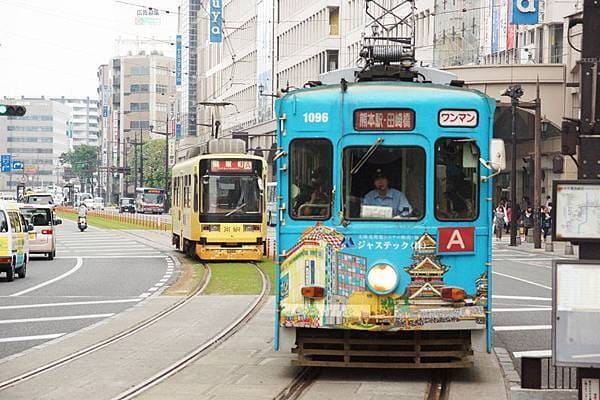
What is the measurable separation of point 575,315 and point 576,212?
82cm

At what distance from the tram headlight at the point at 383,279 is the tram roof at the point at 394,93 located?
1.72 meters

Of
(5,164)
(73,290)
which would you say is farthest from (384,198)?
(5,164)

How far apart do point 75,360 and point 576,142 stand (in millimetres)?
7016

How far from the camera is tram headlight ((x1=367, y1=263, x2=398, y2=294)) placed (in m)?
12.3

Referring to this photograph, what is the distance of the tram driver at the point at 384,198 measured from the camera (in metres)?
12.6

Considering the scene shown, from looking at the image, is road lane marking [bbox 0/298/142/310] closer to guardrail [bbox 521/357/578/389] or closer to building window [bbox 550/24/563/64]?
guardrail [bbox 521/357/578/389]

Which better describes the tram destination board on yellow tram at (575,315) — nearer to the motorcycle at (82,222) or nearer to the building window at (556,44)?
the building window at (556,44)

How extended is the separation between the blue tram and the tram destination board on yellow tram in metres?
2.36

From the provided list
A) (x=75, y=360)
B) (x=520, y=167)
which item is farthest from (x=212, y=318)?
(x=520, y=167)

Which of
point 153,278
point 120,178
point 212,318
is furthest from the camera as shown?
point 120,178

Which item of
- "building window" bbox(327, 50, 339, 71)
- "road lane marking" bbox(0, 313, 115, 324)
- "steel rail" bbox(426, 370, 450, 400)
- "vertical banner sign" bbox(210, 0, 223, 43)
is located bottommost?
"road lane marking" bbox(0, 313, 115, 324)

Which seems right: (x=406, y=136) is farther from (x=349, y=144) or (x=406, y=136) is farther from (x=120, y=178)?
(x=120, y=178)

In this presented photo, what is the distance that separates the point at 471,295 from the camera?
40.7 ft

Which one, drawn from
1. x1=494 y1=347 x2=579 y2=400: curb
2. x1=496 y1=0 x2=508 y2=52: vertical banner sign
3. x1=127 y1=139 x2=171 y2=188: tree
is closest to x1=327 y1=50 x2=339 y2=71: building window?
x1=496 y1=0 x2=508 y2=52: vertical banner sign
